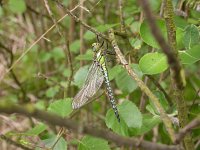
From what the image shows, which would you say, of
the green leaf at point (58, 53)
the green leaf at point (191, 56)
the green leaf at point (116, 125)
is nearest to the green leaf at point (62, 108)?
the green leaf at point (116, 125)

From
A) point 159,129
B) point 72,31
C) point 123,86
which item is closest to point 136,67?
point 123,86

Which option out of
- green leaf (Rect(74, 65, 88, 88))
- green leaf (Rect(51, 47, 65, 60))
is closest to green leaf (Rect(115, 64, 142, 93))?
green leaf (Rect(74, 65, 88, 88))

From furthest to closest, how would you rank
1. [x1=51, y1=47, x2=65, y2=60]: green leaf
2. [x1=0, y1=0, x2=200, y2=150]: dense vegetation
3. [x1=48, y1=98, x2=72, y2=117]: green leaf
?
[x1=51, y1=47, x2=65, y2=60]: green leaf, [x1=48, y1=98, x2=72, y2=117]: green leaf, [x1=0, y1=0, x2=200, y2=150]: dense vegetation

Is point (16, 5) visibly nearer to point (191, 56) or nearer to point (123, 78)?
point (123, 78)

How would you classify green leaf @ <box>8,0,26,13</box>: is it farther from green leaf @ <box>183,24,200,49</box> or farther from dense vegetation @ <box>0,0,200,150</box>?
green leaf @ <box>183,24,200,49</box>

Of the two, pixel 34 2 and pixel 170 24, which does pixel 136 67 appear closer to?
pixel 170 24

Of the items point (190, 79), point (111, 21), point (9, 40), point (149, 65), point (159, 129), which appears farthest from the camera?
point (9, 40)

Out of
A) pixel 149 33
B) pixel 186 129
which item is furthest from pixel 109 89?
pixel 186 129
